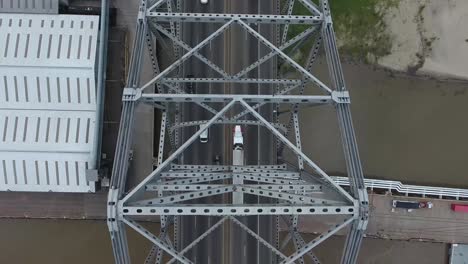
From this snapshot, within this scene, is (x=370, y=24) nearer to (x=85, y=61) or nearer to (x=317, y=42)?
(x=317, y=42)

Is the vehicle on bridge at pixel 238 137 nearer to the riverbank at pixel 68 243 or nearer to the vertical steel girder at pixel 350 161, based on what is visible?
the vertical steel girder at pixel 350 161

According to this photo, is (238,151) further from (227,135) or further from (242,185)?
(242,185)

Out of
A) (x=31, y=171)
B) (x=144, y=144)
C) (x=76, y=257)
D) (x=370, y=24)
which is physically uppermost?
(x=370, y=24)

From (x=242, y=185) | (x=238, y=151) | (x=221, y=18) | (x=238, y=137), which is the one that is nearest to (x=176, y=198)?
(x=242, y=185)

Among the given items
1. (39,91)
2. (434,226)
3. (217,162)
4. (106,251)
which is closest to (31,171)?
(39,91)

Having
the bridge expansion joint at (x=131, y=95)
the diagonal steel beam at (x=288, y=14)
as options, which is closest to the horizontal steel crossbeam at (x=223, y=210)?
the bridge expansion joint at (x=131, y=95)
